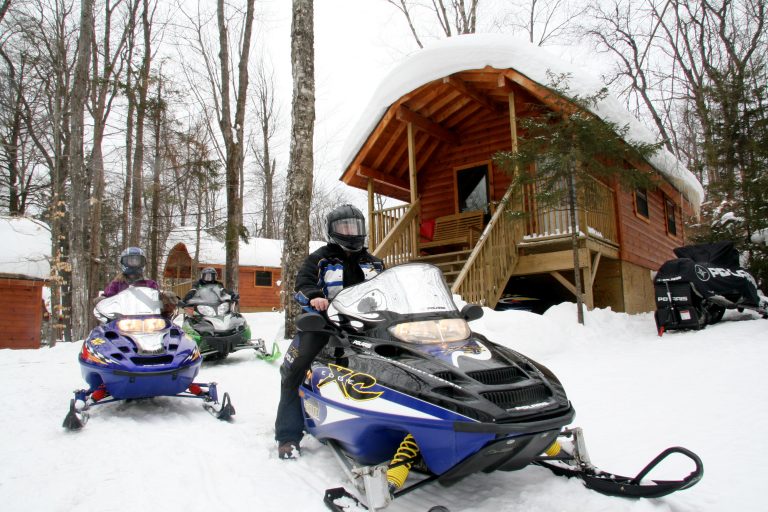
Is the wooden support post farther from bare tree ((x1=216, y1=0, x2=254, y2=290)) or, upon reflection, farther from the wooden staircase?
bare tree ((x1=216, y1=0, x2=254, y2=290))

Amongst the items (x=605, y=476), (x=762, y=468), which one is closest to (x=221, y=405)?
(x=605, y=476)

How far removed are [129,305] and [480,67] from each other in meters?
6.96

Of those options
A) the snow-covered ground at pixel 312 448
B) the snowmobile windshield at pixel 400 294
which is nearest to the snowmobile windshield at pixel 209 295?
the snow-covered ground at pixel 312 448

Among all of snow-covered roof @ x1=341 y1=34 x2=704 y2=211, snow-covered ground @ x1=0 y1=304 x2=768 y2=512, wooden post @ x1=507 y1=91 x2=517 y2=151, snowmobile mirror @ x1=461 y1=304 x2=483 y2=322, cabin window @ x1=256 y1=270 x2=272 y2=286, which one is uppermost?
snow-covered roof @ x1=341 y1=34 x2=704 y2=211

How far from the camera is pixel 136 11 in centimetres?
1590

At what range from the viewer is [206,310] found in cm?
768

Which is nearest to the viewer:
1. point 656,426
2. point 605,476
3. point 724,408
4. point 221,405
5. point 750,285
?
point 605,476

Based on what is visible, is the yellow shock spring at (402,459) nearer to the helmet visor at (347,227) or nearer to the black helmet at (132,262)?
the helmet visor at (347,227)

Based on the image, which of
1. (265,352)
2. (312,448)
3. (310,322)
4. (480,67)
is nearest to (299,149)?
(265,352)

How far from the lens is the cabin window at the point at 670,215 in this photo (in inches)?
587

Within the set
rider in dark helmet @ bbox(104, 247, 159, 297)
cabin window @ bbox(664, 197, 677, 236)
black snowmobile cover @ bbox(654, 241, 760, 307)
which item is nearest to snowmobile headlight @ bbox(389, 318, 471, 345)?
rider in dark helmet @ bbox(104, 247, 159, 297)

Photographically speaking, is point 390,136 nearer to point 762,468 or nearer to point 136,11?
point 762,468

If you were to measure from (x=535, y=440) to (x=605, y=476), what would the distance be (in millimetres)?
563

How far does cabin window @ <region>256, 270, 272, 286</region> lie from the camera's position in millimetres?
24938
